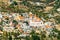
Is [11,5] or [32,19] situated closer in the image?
[32,19]

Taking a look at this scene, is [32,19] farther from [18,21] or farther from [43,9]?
[43,9]

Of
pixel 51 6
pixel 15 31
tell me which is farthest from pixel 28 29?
pixel 51 6

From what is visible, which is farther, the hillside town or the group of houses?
the group of houses

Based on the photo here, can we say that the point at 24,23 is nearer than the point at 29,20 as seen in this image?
Yes

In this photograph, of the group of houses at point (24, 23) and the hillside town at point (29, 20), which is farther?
the group of houses at point (24, 23)

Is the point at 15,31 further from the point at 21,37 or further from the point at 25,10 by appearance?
the point at 25,10

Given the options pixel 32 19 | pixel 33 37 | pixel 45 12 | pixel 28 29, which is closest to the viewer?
pixel 33 37

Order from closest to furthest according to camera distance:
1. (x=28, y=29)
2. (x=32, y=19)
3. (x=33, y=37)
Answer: (x=33, y=37)
(x=28, y=29)
(x=32, y=19)
